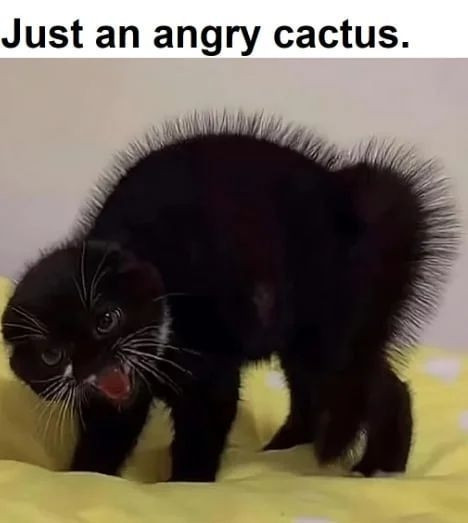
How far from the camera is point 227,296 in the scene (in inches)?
33.1

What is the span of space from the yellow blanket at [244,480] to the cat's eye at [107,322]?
4.4 inches

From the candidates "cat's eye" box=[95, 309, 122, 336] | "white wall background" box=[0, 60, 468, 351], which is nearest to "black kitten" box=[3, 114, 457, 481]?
"cat's eye" box=[95, 309, 122, 336]

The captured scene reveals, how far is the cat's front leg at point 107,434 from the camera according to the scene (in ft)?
2.88

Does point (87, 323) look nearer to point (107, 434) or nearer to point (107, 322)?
point (107, 322)

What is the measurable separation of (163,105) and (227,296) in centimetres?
53

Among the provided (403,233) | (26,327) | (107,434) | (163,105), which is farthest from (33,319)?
(163,105)

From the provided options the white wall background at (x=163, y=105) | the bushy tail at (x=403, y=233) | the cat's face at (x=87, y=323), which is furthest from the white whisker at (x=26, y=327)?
the white wall background at (x=163, y=105)

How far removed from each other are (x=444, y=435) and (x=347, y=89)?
0.51 meters

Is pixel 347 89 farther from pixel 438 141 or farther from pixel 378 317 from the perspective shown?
pixel 378 317

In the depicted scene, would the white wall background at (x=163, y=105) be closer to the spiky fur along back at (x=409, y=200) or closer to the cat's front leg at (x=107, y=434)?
the spiky fur along back at (x=409, y=200)

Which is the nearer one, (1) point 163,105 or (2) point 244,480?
(2) point 244,480

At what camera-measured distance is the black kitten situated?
80 cm

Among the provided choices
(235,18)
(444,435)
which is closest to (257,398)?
(444,435)

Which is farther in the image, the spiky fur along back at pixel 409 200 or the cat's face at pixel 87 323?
the spiky fur along back at pixel 409 200
